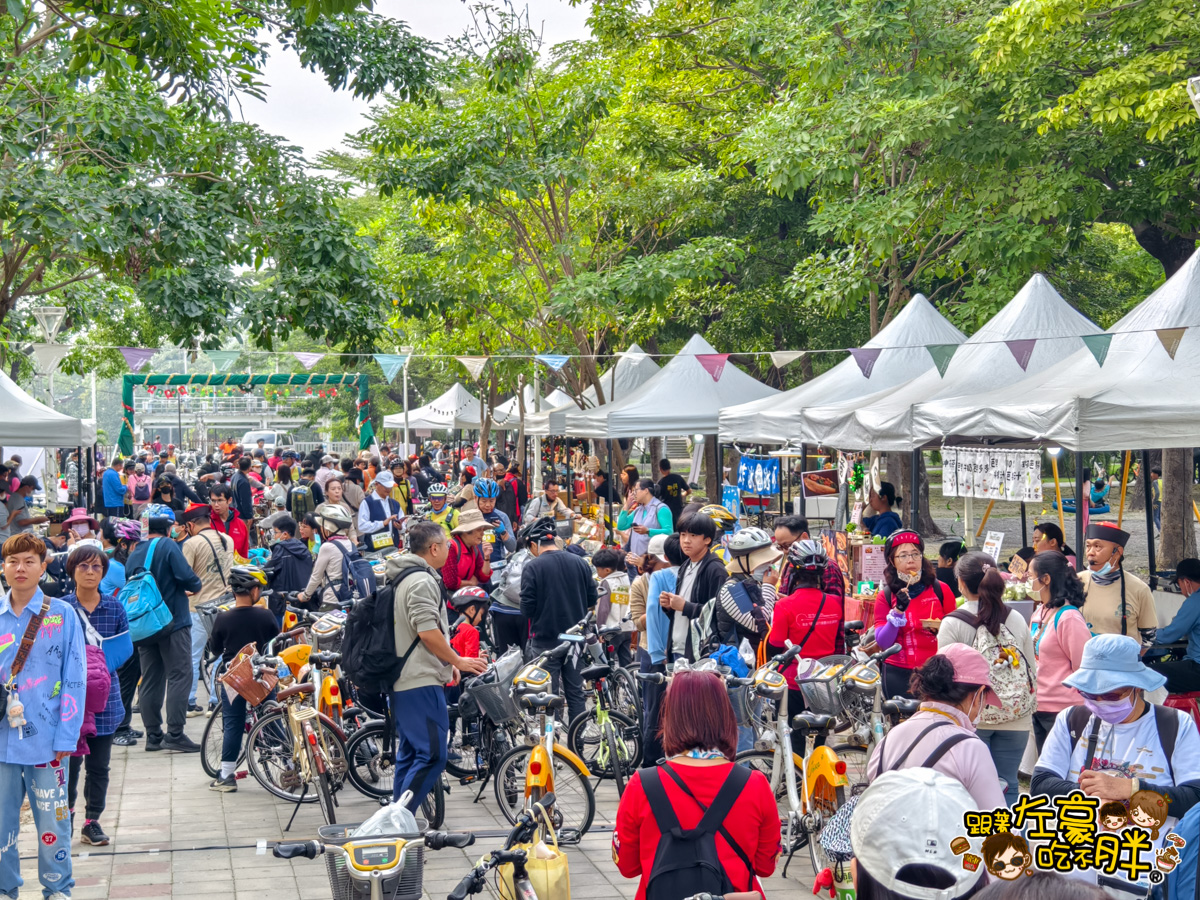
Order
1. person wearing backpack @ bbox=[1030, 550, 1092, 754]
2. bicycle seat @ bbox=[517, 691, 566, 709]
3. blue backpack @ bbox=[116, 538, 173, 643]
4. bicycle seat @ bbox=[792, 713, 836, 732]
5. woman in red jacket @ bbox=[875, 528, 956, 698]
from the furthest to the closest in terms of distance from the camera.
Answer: blue backpack @ bbox=[116, 538, 173, 643] → woman in red jacket @ bbox=[875, 528, 956, 698] → person wearing backpack @ bbox=[1030, 550, 1092, 754] → bicycle seat @ bbox=[517, 691, 566, 709] → bicycle seat @ bbox=[792, 713, 836, 732]

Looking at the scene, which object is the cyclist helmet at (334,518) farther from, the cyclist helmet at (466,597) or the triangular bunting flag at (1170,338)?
the triangular bunting flag at (1170,338)

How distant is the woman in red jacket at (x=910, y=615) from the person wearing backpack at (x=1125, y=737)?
2731 millimetres

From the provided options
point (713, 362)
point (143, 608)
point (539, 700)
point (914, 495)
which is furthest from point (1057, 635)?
point (713, 362)

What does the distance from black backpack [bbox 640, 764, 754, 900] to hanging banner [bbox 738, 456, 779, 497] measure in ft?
38.4

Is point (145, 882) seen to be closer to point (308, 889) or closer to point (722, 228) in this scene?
point (308, 889)

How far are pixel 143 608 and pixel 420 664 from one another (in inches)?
124

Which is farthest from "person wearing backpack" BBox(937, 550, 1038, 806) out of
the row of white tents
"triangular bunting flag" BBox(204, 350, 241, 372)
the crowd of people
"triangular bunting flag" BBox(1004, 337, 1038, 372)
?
"triangular bunting flag" BBox(204, 350, 241, 372)

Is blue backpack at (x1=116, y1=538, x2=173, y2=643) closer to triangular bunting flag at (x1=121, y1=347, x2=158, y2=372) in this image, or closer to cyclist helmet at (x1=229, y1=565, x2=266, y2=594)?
cyclist helmet at (x1=229, y1=565, x2=266, y2=594)

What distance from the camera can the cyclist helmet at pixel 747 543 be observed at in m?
6.77

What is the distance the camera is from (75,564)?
6766mm

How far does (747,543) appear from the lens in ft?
22.3

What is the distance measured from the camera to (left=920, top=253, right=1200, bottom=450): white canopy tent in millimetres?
8094

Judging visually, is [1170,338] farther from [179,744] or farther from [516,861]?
[179,744]

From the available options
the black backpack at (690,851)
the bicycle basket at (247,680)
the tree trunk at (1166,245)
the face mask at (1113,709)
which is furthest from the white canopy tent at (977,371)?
the black backpack at (690,851)
